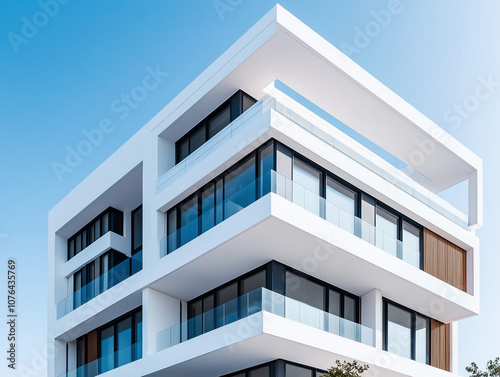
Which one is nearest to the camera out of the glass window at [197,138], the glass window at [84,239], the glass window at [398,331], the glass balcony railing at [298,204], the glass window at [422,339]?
the glass balcony railing at [298,204]

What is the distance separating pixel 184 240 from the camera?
65.8ft

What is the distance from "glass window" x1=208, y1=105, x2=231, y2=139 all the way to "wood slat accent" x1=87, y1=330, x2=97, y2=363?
976 cm

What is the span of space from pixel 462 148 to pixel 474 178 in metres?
1.57

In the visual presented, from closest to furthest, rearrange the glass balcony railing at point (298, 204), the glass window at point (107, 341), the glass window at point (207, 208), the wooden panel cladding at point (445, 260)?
the glass balcony railing at point (298, 204) < the glass window at point (207, 208) < the wooden panel cladding at point (445, 260) < the glass window at point (107, 341)

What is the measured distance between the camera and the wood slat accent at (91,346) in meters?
25.7

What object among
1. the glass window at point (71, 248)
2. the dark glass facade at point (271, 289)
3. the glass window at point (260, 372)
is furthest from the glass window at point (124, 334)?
the glass window at point (71, 248)

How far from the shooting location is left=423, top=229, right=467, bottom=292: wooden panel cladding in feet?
75.5

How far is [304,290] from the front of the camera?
19.5 metres

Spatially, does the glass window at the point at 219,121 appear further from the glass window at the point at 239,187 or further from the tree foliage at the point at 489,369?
the tree foliage at the point at 489,369

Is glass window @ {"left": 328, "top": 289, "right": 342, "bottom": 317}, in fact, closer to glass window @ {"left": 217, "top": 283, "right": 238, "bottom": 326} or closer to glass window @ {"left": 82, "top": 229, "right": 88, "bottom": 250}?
glass window @ {"left": 217, "top": 283, "right": 238, "bottom": 326}

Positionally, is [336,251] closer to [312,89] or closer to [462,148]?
[312,89]

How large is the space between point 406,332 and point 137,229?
10.5 meters

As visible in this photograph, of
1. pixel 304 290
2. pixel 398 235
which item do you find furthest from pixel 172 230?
pixel 398 235

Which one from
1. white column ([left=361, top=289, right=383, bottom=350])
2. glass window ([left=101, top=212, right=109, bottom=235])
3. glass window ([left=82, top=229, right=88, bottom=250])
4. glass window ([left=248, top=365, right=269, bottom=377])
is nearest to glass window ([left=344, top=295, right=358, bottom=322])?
white column ([left=361, top=289, right=383, bottom=350])
